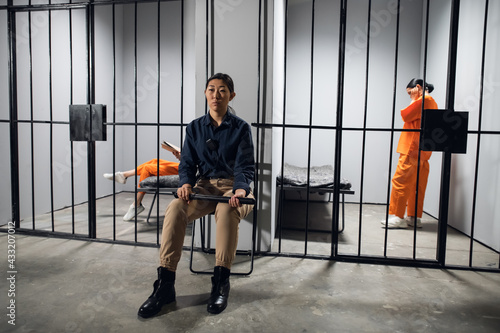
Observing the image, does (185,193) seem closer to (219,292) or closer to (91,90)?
(219,292)

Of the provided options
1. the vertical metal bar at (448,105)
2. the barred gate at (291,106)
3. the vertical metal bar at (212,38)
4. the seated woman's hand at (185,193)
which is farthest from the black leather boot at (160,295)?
the vertical metal bar at (448,105)

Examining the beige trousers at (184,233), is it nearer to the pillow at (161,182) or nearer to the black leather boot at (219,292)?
the black leather boot at (219,292)

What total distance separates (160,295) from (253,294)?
56 centimetres

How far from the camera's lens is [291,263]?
104 inches

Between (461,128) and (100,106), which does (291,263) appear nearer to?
(461,128)

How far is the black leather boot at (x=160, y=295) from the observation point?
181 cm

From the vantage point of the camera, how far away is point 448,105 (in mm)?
2533

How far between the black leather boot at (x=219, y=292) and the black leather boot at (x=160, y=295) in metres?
0.23

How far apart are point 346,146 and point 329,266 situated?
2.83m

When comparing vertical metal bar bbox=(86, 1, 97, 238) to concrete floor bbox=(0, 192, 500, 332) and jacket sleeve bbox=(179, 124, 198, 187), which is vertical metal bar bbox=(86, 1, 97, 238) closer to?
concrete floor bbox=(0, 192, 500, 332)

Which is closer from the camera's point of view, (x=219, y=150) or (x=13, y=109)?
(x=219, y=150)

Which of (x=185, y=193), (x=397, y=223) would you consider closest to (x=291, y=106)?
(x=397, y=223)

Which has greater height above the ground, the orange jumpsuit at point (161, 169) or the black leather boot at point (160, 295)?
the orange jumpsuit at point (161, 169)

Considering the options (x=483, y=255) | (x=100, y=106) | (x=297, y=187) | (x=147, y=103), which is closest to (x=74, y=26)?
(x=147, y=103)
